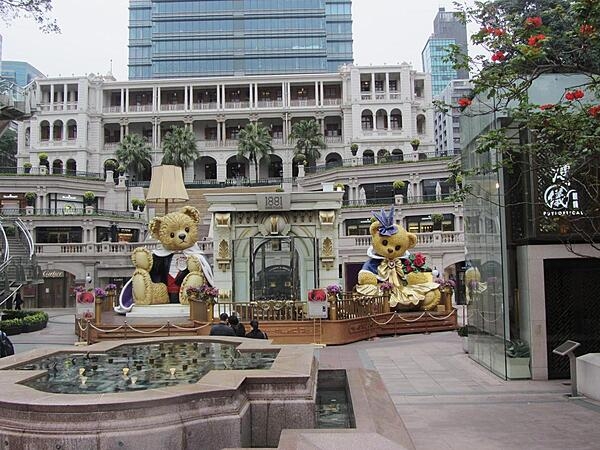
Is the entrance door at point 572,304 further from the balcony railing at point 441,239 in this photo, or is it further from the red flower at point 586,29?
the balcony railing at point 441,239

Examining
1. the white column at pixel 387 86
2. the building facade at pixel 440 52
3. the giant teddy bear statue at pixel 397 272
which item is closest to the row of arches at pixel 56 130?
the white column at pixel 387 86

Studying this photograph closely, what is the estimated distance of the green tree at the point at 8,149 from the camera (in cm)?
7200

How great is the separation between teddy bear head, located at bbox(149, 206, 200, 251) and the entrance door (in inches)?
518

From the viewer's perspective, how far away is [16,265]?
23828mm

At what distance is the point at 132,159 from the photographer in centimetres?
6444

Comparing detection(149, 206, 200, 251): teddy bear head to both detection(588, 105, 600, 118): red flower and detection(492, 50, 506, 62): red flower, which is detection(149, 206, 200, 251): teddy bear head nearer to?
detection(492, 50, 506, 62): red flower

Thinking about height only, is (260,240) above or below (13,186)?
below

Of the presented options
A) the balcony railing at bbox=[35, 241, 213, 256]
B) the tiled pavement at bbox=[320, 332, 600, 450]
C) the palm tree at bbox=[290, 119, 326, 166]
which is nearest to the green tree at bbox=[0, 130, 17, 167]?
the palm tree at bbox=[290, 119, 326, 166]

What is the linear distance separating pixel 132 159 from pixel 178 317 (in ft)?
158

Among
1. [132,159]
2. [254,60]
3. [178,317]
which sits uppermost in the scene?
[254,60]

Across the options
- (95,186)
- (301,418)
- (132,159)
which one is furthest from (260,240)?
(132,159)

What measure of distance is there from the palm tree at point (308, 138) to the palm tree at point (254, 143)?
3201mm

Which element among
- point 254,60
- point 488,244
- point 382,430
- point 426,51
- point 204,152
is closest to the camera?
point 382,430

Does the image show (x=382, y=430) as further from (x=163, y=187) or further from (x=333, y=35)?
(x=333, y=35)
